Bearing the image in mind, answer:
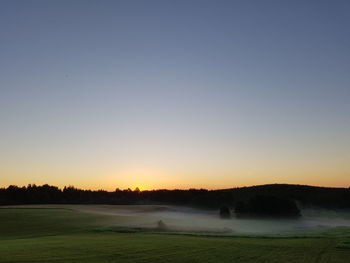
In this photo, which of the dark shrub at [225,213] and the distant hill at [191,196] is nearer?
the dark shrub at [225,213]

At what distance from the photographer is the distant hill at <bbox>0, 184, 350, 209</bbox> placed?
450 ft

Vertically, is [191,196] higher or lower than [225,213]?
higher

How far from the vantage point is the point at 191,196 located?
6678 inches

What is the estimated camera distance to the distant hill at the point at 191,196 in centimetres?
13725

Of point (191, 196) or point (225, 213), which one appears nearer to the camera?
point (225, 213)

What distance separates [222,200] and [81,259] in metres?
120

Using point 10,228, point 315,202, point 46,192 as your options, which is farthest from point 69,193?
point 10,228

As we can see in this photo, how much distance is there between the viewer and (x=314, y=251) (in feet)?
120

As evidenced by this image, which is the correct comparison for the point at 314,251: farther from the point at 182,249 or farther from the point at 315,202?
the point at 315,202

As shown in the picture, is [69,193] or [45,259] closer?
[45,259]

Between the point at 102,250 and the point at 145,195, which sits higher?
the point at 145,195

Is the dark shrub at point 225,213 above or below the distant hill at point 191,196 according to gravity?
below

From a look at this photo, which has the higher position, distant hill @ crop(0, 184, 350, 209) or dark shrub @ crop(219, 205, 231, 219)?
distant hill @ crop(0, 184, 350, 209)

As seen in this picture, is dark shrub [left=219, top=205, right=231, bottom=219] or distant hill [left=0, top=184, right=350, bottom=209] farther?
distant hill [left=0, top=184, right=350, bottom=209]
